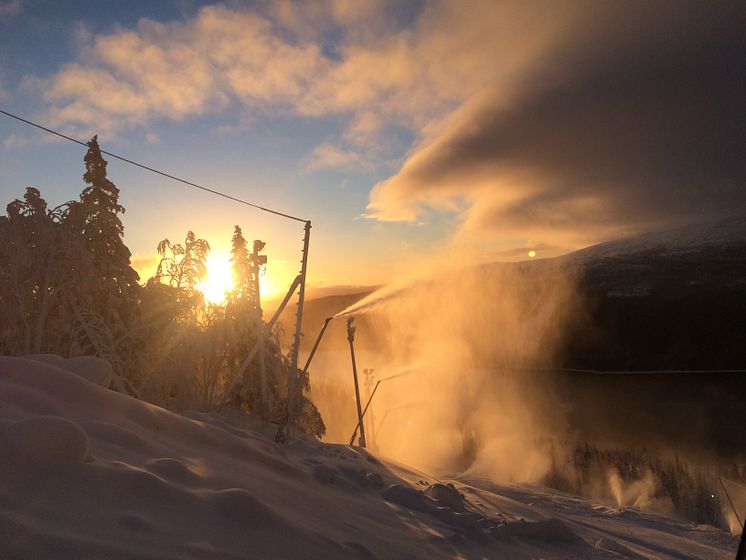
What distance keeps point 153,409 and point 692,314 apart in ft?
499

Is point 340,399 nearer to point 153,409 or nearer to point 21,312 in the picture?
point 21,312

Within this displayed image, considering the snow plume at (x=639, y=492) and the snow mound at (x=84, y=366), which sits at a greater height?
the snow mound at (x=84, y=366)

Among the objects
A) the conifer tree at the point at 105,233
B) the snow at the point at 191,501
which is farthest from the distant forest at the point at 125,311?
the snow at the point at 191,501

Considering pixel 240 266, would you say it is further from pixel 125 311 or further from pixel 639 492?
pixel 639 492

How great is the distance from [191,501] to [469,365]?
88.7m

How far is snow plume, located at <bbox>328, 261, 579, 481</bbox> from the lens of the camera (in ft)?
145

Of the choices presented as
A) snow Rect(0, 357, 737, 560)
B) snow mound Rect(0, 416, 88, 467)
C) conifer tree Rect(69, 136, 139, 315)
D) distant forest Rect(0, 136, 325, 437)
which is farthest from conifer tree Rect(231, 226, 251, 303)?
snow mound Rect(0, 416, 88, 467)

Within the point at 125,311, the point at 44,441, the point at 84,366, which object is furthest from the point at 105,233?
the point at 44,441

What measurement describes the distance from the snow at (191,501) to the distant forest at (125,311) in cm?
720

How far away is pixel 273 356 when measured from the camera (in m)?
27.5

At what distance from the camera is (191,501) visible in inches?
179

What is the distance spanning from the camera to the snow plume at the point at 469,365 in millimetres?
44281

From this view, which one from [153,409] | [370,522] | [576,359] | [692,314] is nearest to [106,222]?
[153,409]

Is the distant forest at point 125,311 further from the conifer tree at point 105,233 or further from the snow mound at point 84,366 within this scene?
the snow mound at point 84,366
